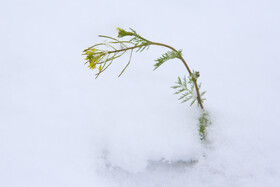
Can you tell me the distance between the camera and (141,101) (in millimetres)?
1862

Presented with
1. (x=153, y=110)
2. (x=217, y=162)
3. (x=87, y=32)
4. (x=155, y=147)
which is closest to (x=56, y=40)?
(x=87, y=32)

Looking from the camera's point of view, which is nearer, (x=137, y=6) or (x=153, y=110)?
(x=153, y=110)

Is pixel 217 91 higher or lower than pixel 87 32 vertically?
lower

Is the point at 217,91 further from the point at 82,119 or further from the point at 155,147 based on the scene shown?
the point at 82,119

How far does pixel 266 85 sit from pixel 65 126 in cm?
127

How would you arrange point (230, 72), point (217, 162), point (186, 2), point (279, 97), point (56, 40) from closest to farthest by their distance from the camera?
point (217, 162) < point (279, 97) < point (230, 72) < point (56, 40) < point (186, 2)

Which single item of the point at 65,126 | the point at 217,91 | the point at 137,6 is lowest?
the point at 65,126

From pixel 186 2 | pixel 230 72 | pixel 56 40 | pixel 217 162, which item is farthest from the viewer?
pixel 186 2

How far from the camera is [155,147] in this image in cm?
166

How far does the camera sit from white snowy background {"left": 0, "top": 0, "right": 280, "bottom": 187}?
161 centimetres

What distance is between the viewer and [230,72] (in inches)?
75.3

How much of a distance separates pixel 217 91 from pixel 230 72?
179mm

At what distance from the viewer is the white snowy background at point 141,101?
1.61 meters

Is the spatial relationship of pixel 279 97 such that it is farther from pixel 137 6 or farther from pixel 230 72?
pixel 137 6
